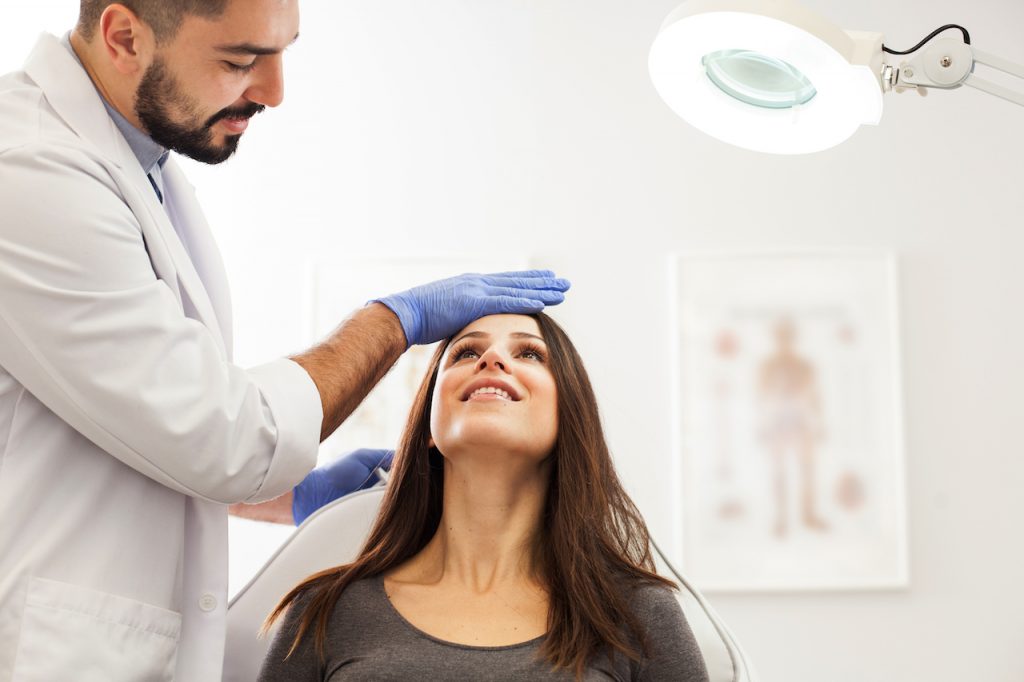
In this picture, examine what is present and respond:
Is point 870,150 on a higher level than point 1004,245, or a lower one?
higher

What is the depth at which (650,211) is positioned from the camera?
2545 mm

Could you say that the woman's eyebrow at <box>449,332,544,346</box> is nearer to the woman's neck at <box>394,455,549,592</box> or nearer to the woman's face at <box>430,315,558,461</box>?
the woman's face at <box>430,315,558,461</box>

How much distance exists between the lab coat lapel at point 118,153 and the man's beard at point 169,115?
4 centimetres

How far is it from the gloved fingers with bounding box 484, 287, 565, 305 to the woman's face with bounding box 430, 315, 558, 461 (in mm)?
33

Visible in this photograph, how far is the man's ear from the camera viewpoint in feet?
3.69

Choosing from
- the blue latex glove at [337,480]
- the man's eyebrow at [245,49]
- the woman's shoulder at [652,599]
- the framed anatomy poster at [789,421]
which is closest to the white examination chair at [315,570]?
the woman's shoulder at [652,599]

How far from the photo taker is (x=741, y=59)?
1252mm

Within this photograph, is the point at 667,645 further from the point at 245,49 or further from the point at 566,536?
the point at 245,49

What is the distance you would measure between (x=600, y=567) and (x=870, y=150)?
161 centimetres

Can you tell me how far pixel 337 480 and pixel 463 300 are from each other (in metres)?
0.49

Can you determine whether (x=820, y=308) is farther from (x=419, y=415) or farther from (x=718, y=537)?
(x=419, y=415)

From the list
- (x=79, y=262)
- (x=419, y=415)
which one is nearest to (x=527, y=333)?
(x=419, y=415)

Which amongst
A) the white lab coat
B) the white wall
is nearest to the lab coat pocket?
the white lab coat

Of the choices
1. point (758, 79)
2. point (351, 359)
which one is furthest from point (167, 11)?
point (758, 79)
